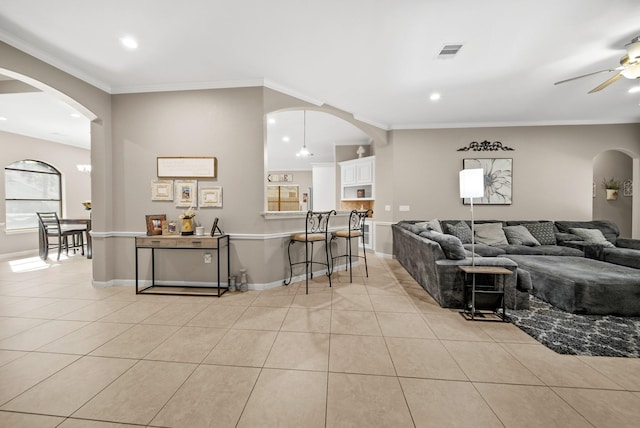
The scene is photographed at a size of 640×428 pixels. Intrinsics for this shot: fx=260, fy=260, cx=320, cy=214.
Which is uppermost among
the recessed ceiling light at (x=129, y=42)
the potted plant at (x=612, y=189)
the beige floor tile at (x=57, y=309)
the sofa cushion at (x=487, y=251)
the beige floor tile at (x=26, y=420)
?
the recessed ceiling light at (x=129, y=42)

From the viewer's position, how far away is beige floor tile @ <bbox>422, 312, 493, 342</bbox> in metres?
2.41

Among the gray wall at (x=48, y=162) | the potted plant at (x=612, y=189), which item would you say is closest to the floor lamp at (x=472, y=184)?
the potted plant at (x=612, y=189)

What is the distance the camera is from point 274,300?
3297 mm

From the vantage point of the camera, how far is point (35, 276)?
14.4 ft

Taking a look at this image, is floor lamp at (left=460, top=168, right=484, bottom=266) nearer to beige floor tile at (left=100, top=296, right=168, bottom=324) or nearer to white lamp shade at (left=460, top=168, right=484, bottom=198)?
white lamp shade at (left=460, top=168, right=484, bottom=198)

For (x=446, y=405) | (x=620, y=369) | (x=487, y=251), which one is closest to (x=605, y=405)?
(x=620, y=369)

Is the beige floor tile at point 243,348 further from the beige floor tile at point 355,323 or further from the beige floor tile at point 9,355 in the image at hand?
the beige floor tile at point 9,355

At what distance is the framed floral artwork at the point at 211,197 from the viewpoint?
373 centimetres

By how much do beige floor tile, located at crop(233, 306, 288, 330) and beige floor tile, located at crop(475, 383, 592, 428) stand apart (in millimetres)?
1777

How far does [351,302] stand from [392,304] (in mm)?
500

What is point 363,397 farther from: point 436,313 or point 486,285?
point 486,285

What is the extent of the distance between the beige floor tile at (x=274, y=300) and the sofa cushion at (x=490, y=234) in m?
3.75

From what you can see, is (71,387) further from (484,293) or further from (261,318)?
(484,293)

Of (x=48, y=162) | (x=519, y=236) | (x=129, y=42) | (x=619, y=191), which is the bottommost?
(x=519, y=236)
